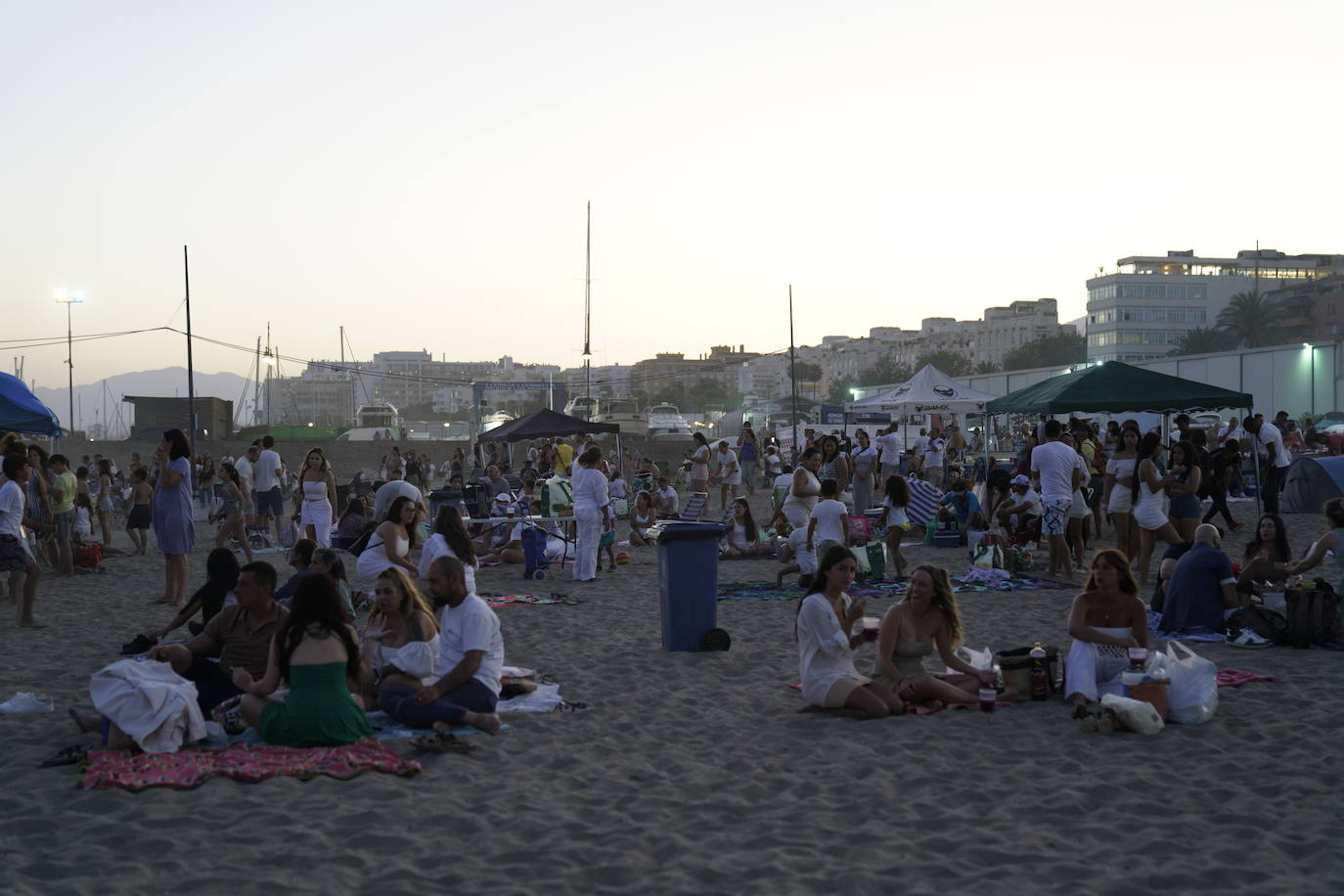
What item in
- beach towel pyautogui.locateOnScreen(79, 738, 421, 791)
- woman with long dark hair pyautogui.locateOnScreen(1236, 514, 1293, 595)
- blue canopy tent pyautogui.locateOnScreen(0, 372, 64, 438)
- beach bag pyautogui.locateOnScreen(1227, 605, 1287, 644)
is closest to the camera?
beach towel pyautogui.locateOnScreen(79, 738, 421, 791)

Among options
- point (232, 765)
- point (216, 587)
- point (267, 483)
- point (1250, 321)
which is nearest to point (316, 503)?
point (267, 483)

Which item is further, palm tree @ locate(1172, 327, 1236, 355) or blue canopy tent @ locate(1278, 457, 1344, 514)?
palm tree @ locate(1172, 327, 1236, 355)

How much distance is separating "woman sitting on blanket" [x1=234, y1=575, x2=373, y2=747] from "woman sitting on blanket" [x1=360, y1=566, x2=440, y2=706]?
0.62m

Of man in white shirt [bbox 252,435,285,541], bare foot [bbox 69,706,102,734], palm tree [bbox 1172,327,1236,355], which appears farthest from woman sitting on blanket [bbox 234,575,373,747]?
palm tree [bbox 1172,327,1236,355]

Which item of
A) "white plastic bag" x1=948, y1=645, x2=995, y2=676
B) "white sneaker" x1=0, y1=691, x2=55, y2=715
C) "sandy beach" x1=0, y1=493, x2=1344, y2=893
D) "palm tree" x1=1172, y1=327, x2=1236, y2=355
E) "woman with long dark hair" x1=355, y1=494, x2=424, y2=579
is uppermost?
"palm tree" x1=1172, y1=327, x2=1236, y2=355

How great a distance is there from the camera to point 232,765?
18.2ft

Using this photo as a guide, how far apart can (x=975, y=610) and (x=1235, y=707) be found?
3.87 m

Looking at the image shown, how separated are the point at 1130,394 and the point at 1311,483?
15.6ft

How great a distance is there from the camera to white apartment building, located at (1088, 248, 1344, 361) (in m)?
113

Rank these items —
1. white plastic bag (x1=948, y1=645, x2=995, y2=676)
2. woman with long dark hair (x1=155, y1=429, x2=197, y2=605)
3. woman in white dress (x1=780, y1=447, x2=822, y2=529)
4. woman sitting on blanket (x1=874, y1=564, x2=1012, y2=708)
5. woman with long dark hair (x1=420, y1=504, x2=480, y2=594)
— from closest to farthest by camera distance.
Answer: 1. woman sitting on blanket (x1=874, y1=564, x2=1012, y2=708)
2. white plastic bag (x1=948, y1=645, x2=995, y2=676)
3. woman with long dark hair (x1=420, y1=504, x2=480, y2=594)
4. woman with long dark hair (x1=155, y1=429, x2=197, y2=605)
5. woman in white dress (x1=780, y1=447, x2=822, y2=529)

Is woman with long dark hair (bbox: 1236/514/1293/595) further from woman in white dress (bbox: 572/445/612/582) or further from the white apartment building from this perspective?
the white apartment building

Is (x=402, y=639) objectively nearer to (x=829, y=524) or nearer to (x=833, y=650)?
(x=833, y=650)

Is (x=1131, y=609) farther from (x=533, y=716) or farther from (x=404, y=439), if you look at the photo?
(x=404, y=439)

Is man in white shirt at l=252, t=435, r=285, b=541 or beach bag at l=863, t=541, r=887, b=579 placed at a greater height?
man in white shirt at l=252, t=435, r=285, b=541
